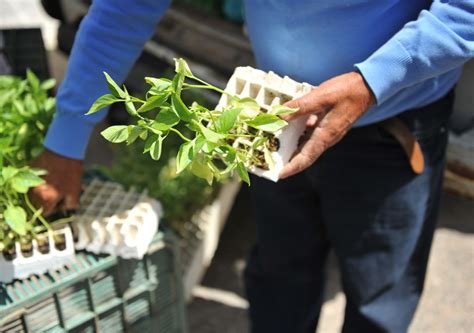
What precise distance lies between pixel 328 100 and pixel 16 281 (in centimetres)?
75

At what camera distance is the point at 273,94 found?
48.3 inches

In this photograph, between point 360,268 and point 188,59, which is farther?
point 188,59

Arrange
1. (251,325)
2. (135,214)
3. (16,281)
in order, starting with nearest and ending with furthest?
(16,281), (135,214), (251,325)

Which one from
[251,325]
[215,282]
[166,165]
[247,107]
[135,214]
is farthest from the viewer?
[215,282]

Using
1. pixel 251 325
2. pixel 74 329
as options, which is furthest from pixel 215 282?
pixel 74 329

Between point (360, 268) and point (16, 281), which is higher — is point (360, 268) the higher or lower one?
the lower one

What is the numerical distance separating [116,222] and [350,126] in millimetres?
560

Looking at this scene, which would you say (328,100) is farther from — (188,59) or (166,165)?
(188,59)

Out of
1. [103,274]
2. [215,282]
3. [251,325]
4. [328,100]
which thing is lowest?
[215,282]

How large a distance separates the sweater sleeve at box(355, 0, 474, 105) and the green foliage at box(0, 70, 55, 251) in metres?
0.71

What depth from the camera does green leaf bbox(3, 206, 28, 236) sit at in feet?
4.12

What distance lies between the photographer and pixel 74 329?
1.38 meters

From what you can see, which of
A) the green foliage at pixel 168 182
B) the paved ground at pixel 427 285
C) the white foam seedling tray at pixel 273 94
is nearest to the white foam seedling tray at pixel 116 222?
the white foam seedling tray at pixel 273 94

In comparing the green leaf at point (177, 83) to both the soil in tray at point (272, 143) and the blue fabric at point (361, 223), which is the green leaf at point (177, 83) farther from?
the blue fabric at point (361, 223)
